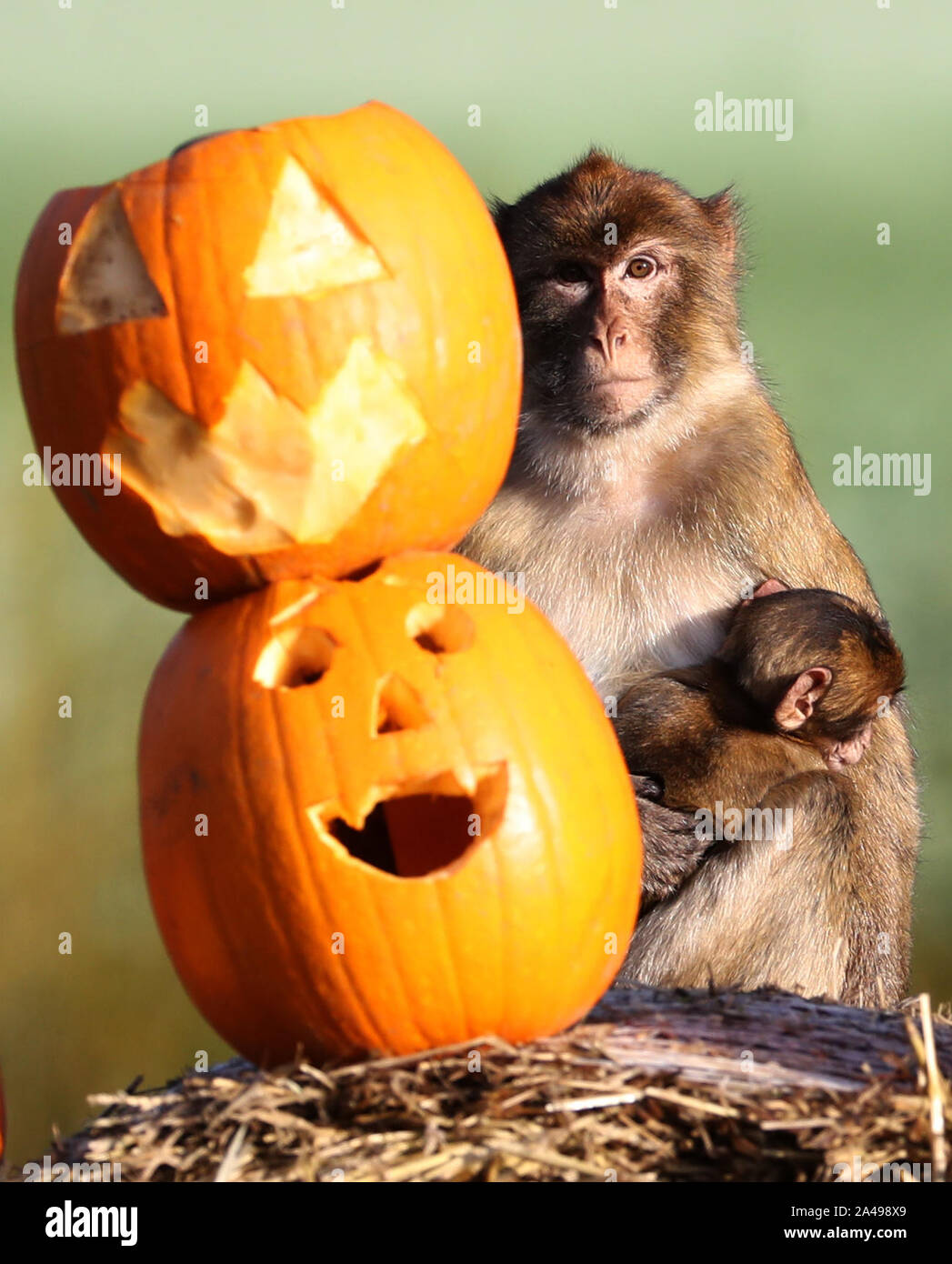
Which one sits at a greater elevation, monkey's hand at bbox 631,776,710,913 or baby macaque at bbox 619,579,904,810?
baby macaque at bbox 619,579,904,810

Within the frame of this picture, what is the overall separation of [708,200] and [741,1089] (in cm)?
265

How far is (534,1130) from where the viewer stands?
2.03 meters

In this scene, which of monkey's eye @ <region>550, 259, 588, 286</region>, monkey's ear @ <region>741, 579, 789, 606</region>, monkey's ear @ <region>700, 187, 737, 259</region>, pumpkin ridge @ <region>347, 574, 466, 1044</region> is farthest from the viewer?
monkey's ear @ <region>700, 187, 737, 259</region>

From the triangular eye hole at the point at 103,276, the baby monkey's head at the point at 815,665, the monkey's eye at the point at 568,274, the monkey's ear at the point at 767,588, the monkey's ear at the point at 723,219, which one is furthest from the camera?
the monkey's ear at the point at 723,219

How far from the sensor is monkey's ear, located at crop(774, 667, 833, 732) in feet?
11.3

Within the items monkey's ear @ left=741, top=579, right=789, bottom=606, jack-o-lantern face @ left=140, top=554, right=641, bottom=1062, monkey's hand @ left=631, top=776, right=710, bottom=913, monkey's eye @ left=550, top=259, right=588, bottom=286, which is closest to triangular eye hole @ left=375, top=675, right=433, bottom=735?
jack-o-lantern face @ left=140, top=554, right=641, bottom=1062

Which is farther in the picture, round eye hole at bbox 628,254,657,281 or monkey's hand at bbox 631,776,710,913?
round eye hole at bbox 628,254,657,281

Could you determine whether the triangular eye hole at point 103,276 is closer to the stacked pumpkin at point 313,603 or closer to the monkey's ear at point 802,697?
the stacked pumpkin at point 313,603

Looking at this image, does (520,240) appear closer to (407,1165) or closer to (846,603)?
(846,603)

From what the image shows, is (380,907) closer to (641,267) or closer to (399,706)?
(399,706)

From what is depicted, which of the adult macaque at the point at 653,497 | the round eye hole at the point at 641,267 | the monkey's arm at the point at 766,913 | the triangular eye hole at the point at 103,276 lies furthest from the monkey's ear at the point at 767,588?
the triangular eye hole at the point at 103,276

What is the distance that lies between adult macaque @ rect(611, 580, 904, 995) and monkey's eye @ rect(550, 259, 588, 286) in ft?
2.88

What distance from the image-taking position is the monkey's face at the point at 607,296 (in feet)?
12.3

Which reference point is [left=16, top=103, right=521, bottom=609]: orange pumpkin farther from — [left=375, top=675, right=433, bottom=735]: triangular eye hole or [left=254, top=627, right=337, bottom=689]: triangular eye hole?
[left=375, top=675, right=433, bottom=735]: triangular eye hole
